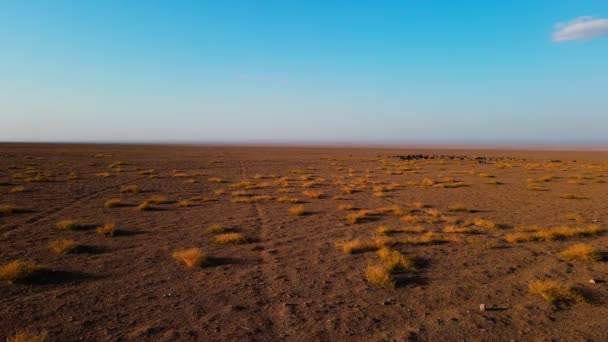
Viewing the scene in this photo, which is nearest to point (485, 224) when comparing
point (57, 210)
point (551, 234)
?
point (551, 234)

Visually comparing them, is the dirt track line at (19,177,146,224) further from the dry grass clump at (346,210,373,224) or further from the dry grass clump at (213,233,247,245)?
the dry grass clump at (346,210,373,224)

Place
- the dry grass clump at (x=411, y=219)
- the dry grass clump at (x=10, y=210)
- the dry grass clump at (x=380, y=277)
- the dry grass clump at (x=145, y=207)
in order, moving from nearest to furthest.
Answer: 1. the dry grass clump at (x=380, y=277)
2. the dry grass clump at (x=411, y=219)
3. the dry grass clump at (x=10, y=210)
4. the dry grass clump at (x=145, y=207)

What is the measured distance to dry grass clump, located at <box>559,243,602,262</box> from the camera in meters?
8.46

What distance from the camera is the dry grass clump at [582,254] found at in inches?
333

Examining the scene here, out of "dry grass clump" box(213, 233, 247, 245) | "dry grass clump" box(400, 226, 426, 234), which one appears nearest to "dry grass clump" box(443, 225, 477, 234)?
"dry grass clump" box(400, 226, 426, 234)

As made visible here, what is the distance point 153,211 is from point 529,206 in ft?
55.9

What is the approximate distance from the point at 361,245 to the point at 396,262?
1.62m

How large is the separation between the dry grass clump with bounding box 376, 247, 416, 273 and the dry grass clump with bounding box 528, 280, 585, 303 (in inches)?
91.8

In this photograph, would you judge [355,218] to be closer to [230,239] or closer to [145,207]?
[230,239]

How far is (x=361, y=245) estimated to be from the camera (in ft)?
31.3

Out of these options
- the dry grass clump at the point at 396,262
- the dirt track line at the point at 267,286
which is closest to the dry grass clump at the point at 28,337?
the dirt track line at the point at 267,286

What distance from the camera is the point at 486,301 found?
6.39 meters

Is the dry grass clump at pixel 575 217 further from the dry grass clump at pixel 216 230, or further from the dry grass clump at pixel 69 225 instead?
the dry grass clump at pixel 69 225

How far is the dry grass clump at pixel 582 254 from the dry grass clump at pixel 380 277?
16.1 feet
